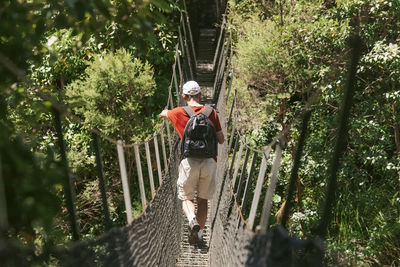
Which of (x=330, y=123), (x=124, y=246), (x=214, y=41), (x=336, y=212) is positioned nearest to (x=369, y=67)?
(x=330, y=123)

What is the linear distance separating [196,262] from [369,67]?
2.74 metres

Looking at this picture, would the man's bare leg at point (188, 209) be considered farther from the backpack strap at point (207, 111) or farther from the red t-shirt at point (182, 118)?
the backpack strap at point (207, 111)

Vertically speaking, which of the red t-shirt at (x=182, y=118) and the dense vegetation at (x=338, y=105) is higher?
the red t-shirt at (x=182, y=118)

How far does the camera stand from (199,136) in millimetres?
3020

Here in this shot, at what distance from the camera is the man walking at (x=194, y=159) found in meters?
3.05

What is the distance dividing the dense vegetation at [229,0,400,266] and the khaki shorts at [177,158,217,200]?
81.2 inches

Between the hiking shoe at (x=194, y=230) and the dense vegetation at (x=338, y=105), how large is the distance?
2001 mm

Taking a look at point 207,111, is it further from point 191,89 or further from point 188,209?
point 188,209

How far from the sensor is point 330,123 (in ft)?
18.5

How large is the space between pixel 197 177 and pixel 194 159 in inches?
4.2

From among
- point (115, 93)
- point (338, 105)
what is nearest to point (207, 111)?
point (338, 105)

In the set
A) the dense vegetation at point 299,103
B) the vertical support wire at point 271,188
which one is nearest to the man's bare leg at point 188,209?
the dense vegetation at point 299,103

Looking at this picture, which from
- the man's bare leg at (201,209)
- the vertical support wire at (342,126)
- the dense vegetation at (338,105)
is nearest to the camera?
the vertical support wire at (342,126)

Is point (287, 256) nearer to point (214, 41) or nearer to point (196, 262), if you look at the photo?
point (196, 262)
